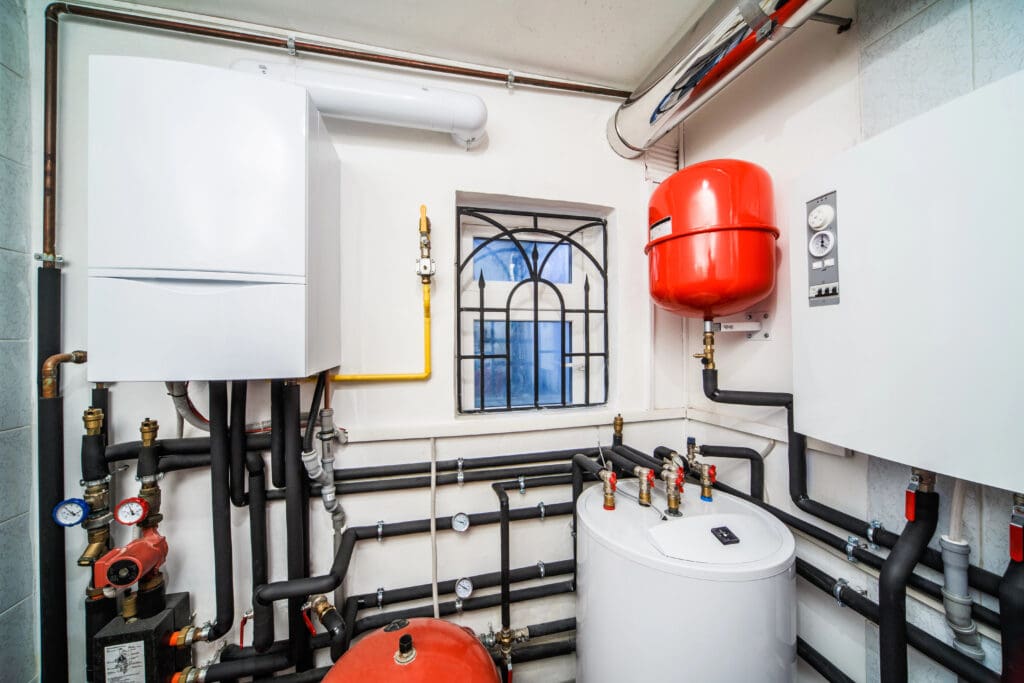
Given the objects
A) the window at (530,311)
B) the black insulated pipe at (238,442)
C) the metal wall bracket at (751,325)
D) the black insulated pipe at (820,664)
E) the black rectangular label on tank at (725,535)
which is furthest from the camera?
the window at (530,311)

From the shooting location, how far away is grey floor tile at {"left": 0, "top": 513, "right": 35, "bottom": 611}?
838mm

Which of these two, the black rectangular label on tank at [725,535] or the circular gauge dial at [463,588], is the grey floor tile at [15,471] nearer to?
the circular gauge dial at [463,588]

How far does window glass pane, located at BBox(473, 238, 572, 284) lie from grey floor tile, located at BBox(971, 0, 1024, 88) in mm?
1044

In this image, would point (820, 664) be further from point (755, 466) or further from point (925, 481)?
point (925, 481)

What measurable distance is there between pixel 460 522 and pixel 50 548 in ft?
3.55

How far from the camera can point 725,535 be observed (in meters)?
0.73

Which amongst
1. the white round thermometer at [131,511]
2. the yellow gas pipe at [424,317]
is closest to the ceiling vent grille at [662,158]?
the yellow gas pipe at [424,317]

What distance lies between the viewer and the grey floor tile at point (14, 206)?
0.84 m

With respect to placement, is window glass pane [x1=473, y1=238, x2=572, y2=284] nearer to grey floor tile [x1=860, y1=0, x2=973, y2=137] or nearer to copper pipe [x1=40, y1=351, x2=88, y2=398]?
grey floor tile [x1=860, y1=0, x2=973, y2=137]

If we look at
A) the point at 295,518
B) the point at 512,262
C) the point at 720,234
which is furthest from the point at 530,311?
the point at 295,518

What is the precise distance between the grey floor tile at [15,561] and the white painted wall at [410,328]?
83 mm

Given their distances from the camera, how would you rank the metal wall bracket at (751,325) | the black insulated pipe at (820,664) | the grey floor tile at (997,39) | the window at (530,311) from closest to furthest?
1. the grey floor tile at (997,39)
2. the black insulated pipe at (820,664)
3. the metal wall bracket at (751,325)
4. the window at (530,311)

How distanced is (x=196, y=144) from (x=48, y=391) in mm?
801

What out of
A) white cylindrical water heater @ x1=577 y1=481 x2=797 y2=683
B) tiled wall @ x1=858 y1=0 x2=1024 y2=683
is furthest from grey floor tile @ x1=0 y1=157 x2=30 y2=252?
tiled wall @ x1=858 y1=0 x2=1024 y2=683
